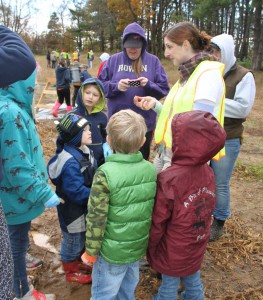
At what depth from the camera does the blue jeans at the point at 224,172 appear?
287cm

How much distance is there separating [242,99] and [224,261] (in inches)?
60.7

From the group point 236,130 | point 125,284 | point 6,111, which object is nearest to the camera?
point 6,111

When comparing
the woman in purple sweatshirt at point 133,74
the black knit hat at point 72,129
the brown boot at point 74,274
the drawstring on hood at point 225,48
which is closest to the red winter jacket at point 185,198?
the black knit hat at point 72,129

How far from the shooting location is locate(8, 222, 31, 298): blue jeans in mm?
2068

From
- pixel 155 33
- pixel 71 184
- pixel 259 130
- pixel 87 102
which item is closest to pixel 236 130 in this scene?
pixel 87 102

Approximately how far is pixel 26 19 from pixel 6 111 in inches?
1937

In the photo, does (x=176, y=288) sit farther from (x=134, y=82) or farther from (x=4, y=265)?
(x=134, y=82)

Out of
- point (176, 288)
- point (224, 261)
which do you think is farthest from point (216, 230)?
point (176, 288)

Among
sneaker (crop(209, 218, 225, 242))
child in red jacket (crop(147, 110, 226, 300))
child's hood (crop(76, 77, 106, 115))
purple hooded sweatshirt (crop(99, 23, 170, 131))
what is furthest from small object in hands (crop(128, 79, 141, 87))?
sneaker (crop(209, 218, 225, 242))

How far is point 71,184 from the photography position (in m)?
2.17

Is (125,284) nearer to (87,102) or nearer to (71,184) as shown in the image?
(71,184)

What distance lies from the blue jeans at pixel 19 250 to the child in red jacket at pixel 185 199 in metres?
0.88

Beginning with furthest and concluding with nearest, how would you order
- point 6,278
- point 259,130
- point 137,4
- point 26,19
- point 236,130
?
point 26,19 → point 137,4 → point 259,130 → point 236,130 → point 6,278

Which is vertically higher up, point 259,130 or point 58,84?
point 58,84
